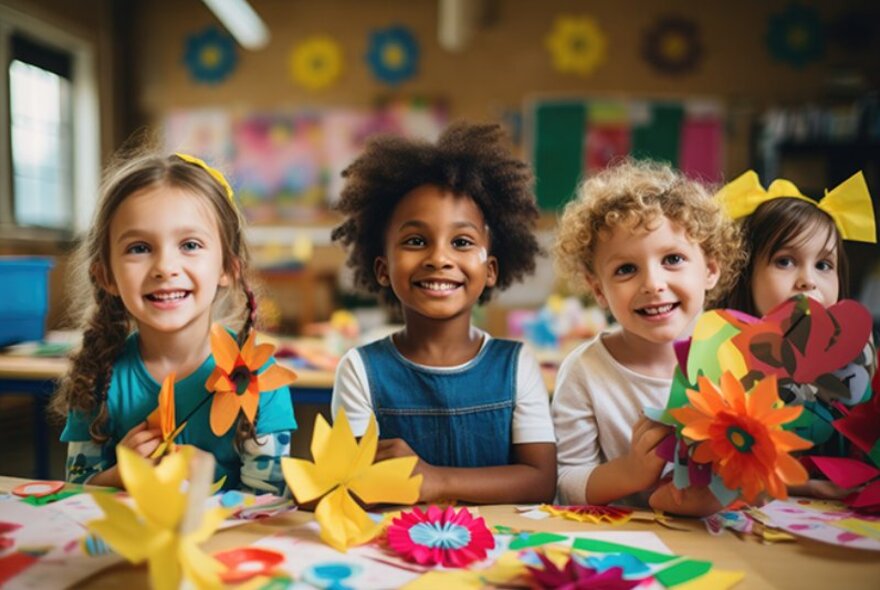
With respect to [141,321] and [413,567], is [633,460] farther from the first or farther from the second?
[141,321]

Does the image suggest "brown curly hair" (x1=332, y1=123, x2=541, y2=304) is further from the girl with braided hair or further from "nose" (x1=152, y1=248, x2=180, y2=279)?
"nose" (x1=152, y1=248, x2=180, y2=279)

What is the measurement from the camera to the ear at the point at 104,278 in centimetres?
107

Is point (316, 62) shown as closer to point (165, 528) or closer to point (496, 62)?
point (496, 62)

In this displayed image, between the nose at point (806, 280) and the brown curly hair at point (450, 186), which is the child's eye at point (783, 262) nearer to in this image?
the nose at point (806, 280)

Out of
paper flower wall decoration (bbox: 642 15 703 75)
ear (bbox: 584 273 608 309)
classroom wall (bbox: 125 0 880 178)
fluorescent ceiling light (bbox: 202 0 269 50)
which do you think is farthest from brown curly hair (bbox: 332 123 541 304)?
paper flower wall decoration (bbox: 642 15 703 75)

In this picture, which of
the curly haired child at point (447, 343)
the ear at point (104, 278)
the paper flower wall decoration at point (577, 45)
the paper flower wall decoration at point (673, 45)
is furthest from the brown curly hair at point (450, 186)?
the paper flower wall decoration at point (673, 45)

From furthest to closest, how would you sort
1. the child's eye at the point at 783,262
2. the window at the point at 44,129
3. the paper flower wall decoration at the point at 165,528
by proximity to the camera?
1. the window at the point at 44,129
2. the child's eye at the point at 783,262
3. the paper flower wall decoration at the point at 165,528

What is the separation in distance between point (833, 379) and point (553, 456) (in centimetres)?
41

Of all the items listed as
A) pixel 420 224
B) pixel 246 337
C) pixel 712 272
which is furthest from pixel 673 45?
pixel 246 337

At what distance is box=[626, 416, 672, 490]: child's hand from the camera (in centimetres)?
85

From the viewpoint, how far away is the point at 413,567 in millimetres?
670

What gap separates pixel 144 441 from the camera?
0.91 meters

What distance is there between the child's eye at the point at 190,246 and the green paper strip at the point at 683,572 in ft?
2.60

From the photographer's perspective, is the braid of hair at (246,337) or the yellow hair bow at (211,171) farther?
the yellow hair bow at (211,171)
